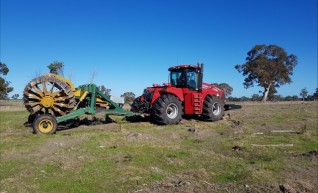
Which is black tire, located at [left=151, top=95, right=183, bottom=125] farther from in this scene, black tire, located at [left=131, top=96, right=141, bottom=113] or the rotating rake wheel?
the rotating rake wheel

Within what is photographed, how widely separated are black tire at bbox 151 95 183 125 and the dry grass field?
208cm

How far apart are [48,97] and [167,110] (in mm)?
5061

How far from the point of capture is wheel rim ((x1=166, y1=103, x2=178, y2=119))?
50.4 feet

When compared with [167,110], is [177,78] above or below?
above

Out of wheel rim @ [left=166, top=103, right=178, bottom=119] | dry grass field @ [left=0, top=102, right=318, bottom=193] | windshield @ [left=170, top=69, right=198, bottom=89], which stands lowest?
dry grass field @ [left=0, top=102, right=318, bottom=193]

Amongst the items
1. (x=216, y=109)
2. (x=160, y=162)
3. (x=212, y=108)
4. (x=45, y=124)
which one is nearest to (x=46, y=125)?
(x=45, y=124)

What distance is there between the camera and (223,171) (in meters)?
7.48

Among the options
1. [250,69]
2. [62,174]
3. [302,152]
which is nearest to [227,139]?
[302,152]

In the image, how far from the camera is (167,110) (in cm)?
1535

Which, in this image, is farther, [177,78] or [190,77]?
[177,78]

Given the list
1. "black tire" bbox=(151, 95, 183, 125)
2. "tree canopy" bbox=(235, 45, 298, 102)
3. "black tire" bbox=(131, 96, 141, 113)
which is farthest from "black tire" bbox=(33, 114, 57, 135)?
"tree canopy" bbox=(235, 45, 298, 102)

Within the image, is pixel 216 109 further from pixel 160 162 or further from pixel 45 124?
pixel 160 162

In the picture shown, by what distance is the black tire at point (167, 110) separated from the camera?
14922 mm

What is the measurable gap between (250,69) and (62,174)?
58.6 meters
